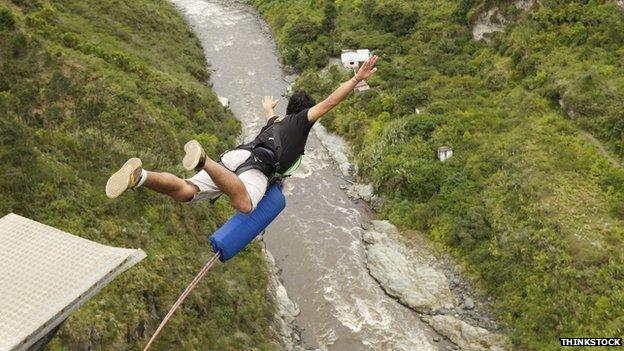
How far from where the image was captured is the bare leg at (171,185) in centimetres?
529

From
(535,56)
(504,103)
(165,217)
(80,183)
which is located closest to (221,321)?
(165,217)

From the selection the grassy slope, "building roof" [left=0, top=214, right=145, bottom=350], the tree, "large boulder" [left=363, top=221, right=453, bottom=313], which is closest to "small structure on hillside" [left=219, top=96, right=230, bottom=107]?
the grassy slope

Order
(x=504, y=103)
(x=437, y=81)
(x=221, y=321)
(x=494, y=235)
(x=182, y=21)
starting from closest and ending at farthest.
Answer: (x=221, y=321) < (x=494, y=235) < (x=504, y=103) < (x=437, y=81) < (x=182, y=21)

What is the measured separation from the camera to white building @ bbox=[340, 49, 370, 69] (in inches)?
1235

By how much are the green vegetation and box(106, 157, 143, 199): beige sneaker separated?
13.9 m

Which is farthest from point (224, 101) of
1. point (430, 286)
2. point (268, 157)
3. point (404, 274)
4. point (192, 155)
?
point (192, 155)

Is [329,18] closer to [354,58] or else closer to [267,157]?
[354,58]

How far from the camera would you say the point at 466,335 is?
1645cm

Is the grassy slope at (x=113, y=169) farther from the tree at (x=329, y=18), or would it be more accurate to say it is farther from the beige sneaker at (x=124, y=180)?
the tree at (x=329, y=18)

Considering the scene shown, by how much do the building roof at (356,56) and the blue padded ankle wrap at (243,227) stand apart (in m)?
25.6

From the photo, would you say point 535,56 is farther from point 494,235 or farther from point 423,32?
point 494,235

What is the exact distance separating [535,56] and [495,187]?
9.03 meters

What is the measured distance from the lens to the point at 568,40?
25.6 meters

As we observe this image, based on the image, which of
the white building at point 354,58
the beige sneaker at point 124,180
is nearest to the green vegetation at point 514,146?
the white building at point 354,58
